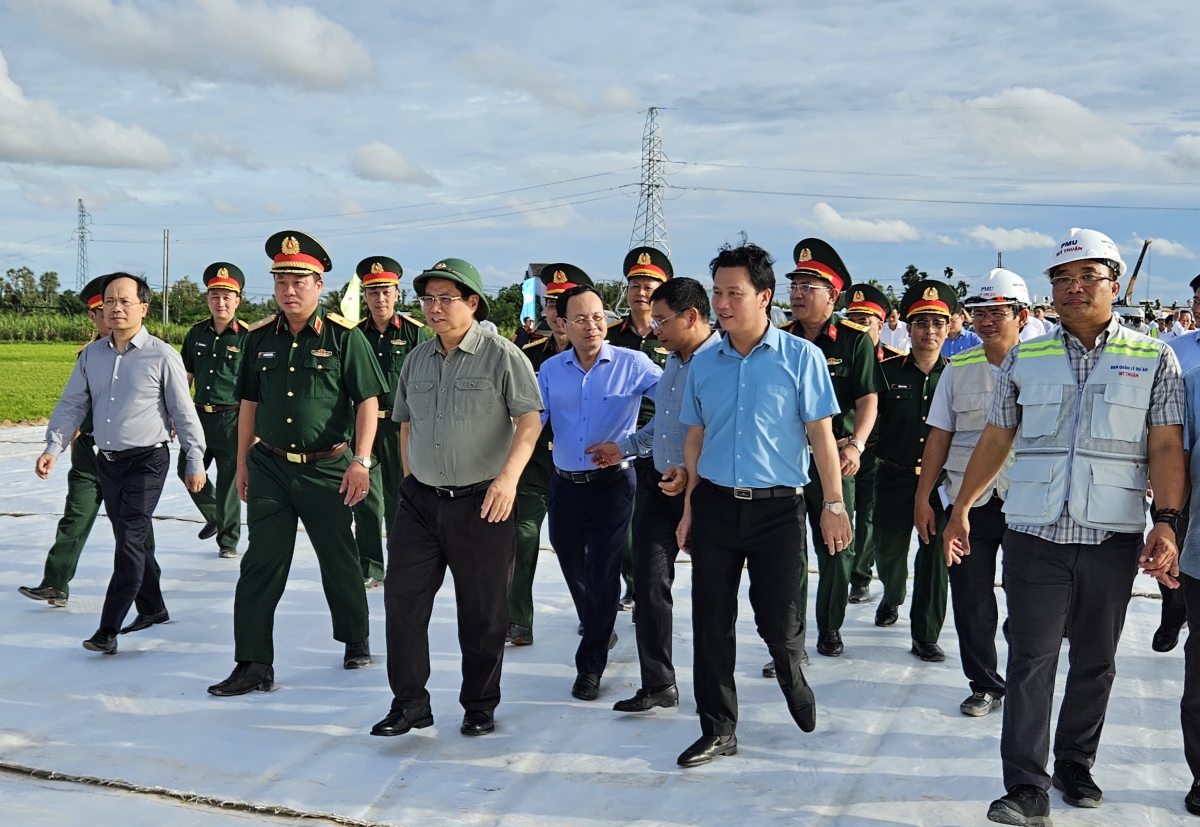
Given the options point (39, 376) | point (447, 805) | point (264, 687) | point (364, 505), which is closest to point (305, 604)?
point (364, 505)

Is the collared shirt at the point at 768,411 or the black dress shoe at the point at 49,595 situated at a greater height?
the collared shirt at the point at 768,411

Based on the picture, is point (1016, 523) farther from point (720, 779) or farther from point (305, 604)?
point (305, 604)

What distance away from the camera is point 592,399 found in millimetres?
5199

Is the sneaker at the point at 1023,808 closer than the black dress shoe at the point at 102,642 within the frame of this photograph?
Yes

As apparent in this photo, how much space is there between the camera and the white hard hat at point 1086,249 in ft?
11.8

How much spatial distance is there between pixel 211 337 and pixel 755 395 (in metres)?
5.73

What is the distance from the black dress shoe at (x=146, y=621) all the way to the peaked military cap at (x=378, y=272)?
291cm

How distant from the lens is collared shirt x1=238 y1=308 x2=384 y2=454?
5070 millimetres

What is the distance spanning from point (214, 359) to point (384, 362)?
4.89ft

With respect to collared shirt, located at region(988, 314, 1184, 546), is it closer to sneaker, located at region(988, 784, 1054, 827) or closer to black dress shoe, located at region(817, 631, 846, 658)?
sneaker, located at region(988, 784, 1054, 827)

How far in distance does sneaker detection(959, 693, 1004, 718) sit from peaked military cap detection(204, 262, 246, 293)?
255 inches

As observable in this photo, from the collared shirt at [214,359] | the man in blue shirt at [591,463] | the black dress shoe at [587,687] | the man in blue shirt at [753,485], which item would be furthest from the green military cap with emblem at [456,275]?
the collared shirt at [214,359]

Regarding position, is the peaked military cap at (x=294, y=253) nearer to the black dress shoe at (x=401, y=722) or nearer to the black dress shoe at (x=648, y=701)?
the black dress shoe at (x=401, y=722)

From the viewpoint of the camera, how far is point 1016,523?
3.76m
